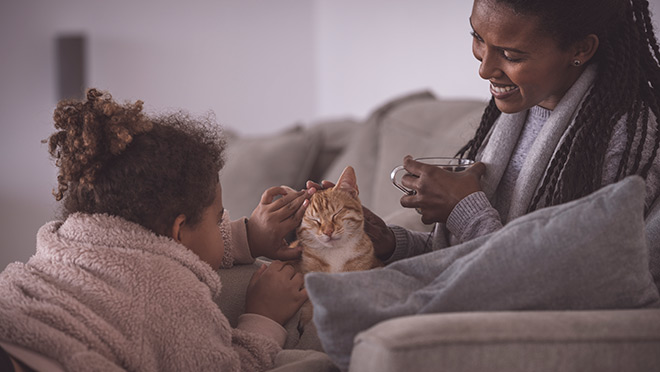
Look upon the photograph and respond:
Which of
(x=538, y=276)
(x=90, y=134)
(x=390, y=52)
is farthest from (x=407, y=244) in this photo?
(x=390, y=52)

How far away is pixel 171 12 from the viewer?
4.04 m

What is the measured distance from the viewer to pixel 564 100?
1.21 meters

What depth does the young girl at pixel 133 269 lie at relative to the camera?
880 millimetres

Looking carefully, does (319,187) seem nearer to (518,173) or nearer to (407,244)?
(407,244)

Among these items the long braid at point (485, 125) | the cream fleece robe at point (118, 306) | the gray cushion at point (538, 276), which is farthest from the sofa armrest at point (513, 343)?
the long braid at point (485, 125)

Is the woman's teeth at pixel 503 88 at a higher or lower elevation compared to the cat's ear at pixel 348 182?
higher

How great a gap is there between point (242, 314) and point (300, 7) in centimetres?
366

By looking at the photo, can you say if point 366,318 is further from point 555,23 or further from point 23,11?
point 23,11

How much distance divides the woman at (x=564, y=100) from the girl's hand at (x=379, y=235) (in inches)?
5.7

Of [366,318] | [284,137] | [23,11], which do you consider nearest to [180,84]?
[23,11]

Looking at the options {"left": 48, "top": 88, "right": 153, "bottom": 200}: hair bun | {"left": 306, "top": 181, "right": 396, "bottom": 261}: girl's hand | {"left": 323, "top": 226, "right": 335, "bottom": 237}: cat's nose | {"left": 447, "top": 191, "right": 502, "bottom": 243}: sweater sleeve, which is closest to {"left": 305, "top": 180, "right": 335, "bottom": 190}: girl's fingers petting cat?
{"left": 306, "top": 181, "right": 396, "bottom": 261}: girl's hand

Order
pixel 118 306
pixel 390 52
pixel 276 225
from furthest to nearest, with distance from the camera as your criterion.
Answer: pixel 390 52, pixel 276 225, pixel 118 306

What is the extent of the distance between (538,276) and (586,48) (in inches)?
23.2

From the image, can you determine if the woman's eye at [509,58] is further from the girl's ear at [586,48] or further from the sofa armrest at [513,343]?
the sofa armrest at [513,343]
